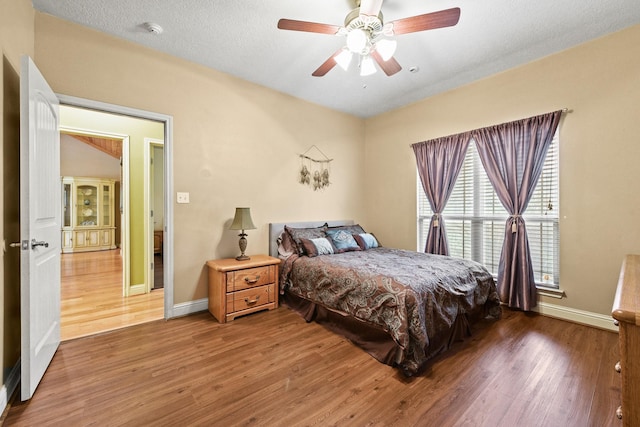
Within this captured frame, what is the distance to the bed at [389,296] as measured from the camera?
198 cm

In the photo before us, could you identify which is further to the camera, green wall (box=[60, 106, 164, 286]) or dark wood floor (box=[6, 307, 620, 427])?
green wall (box=[60, 106, 164, 286])

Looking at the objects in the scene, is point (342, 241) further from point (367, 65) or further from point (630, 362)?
point (630, 362)

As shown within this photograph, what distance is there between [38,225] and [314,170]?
120 inches

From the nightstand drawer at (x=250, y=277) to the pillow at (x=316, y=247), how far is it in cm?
45

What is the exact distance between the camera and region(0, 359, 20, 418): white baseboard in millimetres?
1550

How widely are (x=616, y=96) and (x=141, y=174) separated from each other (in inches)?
212

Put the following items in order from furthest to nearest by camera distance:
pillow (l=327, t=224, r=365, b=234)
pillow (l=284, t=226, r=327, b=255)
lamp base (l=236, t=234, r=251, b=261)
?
pillow (l=327, t=224, r=365, b=234), pillow (l=284, t=226, r=327, b=255), lamp base (l=236, t=234, r=251, b=261)

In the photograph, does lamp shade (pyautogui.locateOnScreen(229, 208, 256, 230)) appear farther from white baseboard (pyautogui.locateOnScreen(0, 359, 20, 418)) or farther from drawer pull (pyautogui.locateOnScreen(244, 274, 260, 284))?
white baseboard (pyautogui.locateOnScreen(0, 359, 20, 418))

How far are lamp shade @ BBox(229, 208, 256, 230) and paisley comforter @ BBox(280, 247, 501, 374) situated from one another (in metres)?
0.67

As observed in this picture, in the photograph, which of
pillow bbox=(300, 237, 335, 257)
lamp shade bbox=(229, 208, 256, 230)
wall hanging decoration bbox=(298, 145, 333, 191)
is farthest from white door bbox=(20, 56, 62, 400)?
wall hanging decoration bbox=(298, 145, 333, 191)

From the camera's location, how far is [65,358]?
2.11 metres

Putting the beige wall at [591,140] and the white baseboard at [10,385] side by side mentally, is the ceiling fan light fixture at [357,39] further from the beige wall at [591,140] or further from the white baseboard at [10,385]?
the white baseboard at [10,385]

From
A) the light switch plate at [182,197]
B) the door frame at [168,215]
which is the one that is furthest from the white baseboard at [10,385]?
the light switch plate at [182,197]

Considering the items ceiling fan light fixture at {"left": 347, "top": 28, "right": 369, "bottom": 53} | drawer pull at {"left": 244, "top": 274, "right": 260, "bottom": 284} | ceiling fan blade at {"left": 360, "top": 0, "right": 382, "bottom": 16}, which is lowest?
drawer pull at {"left": 244, "top": 274, "right": 260, "bottom": 284}
